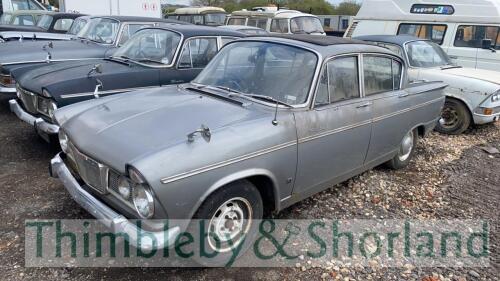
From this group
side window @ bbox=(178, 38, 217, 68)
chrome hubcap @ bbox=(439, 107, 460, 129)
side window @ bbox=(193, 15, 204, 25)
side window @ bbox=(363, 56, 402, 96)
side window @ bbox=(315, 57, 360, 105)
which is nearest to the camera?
side window @ bbox=(315, 57, 360, 105)

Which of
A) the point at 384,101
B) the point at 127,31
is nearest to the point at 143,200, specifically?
the point at 384,101

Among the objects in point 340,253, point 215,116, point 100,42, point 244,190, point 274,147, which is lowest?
point 340,253

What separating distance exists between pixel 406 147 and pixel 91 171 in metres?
4.00

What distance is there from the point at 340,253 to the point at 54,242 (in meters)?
2.43

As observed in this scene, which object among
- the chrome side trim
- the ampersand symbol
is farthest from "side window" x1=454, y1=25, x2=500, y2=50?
the chrome side trim

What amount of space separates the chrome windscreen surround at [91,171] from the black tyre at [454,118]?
6282 millimetres

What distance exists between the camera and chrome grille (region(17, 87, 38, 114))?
4988 millimetres

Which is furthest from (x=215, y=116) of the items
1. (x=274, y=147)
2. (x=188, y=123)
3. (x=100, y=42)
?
(x=100, y=42)

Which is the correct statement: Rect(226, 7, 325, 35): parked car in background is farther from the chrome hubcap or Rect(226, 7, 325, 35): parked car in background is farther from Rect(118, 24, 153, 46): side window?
the chrome hubcap

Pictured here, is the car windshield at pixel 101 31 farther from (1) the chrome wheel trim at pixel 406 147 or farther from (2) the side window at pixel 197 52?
(1) the chrome wheel trim at pixel 406 147

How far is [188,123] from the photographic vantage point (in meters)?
3.13

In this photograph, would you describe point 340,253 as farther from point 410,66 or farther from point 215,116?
point 410,66

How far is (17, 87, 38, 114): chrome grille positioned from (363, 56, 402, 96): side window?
3908 millimetres

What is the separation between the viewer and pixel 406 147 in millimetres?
5363
